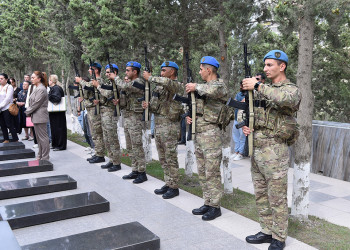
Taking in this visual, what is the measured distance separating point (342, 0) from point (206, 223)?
11.1 ft

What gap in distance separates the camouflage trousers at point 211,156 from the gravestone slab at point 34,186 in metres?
2.86

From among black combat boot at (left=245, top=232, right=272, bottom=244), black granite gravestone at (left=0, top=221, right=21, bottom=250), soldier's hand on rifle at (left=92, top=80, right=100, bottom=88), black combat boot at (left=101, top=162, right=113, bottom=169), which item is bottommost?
black combat boot at (left=245, top=232, right=272, bottom=244)

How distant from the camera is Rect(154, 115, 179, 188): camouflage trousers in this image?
19.9 feet

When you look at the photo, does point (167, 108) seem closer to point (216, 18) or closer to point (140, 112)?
point (140, 112)

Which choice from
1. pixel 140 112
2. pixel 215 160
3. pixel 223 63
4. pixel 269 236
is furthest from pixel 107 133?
pixel 269 236

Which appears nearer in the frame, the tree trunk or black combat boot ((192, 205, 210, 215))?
the tree trunk

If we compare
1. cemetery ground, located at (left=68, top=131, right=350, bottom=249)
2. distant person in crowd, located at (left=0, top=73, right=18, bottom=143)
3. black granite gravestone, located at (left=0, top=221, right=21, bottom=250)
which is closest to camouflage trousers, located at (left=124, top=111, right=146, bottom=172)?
cemetery ground, located at (left=68, top=131, right=350, bottom=249)

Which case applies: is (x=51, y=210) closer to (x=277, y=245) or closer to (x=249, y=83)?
(x=277, y=245)

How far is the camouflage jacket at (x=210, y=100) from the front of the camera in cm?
488

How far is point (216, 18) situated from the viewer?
6926 mm

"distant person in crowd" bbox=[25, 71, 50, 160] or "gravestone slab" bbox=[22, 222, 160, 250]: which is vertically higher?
"distant person in crowd" bbox=[25, 71, 50, 160]

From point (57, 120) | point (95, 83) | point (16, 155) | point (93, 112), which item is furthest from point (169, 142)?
point (57, 120)

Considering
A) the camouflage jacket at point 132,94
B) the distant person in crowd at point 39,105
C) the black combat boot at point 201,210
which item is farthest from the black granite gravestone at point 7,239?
the distant person in crowd at point 39,105

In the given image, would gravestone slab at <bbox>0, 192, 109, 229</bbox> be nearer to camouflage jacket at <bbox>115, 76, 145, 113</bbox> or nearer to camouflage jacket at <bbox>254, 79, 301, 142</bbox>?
camouflage jacket at <bbox>115, 76, 145, 113</bbox>
